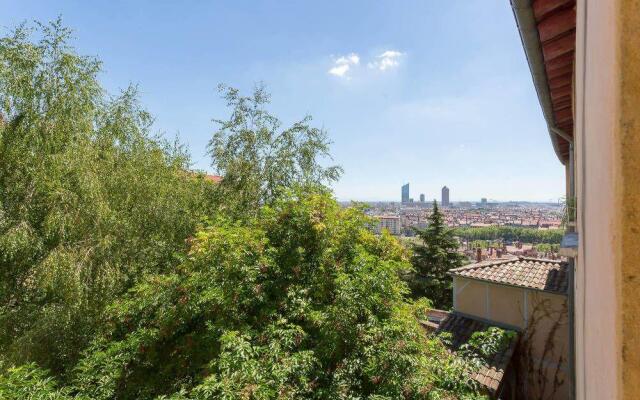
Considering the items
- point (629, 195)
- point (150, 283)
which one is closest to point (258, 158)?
point (150, 283)

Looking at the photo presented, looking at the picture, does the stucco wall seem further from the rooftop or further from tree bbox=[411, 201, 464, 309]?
tree bbox=[411, 201, 464, 309]

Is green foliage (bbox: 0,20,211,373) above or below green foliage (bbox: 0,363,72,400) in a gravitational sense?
above

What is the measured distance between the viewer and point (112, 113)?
7.73 metres

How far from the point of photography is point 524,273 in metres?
9.89

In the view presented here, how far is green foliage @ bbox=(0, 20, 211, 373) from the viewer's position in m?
5.67

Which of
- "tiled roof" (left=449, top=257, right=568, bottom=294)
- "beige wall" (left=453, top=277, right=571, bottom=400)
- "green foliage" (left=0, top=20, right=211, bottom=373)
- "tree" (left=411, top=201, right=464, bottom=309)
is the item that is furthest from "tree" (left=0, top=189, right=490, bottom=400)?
"tree" (left=411, top=201, right=464, bottom=309)

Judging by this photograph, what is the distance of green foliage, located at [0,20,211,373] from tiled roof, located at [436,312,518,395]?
7136 millimetres

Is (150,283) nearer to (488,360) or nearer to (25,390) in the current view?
(25,390)

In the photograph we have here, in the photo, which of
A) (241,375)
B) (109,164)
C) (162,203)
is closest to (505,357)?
(241,375)

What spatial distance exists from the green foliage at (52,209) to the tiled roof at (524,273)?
32.4 feet

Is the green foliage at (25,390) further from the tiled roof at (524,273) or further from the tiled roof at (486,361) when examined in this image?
the tiled roof at (524,273)

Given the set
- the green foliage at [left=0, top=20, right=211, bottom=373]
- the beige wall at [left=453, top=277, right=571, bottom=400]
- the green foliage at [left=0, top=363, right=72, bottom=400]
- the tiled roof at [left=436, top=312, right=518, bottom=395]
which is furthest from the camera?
the beige wall at [left=453, top=277, right=571, bottom=400]

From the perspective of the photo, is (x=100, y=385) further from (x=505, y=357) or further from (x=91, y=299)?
(x=505, y=357)

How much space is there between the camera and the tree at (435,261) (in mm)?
19453
